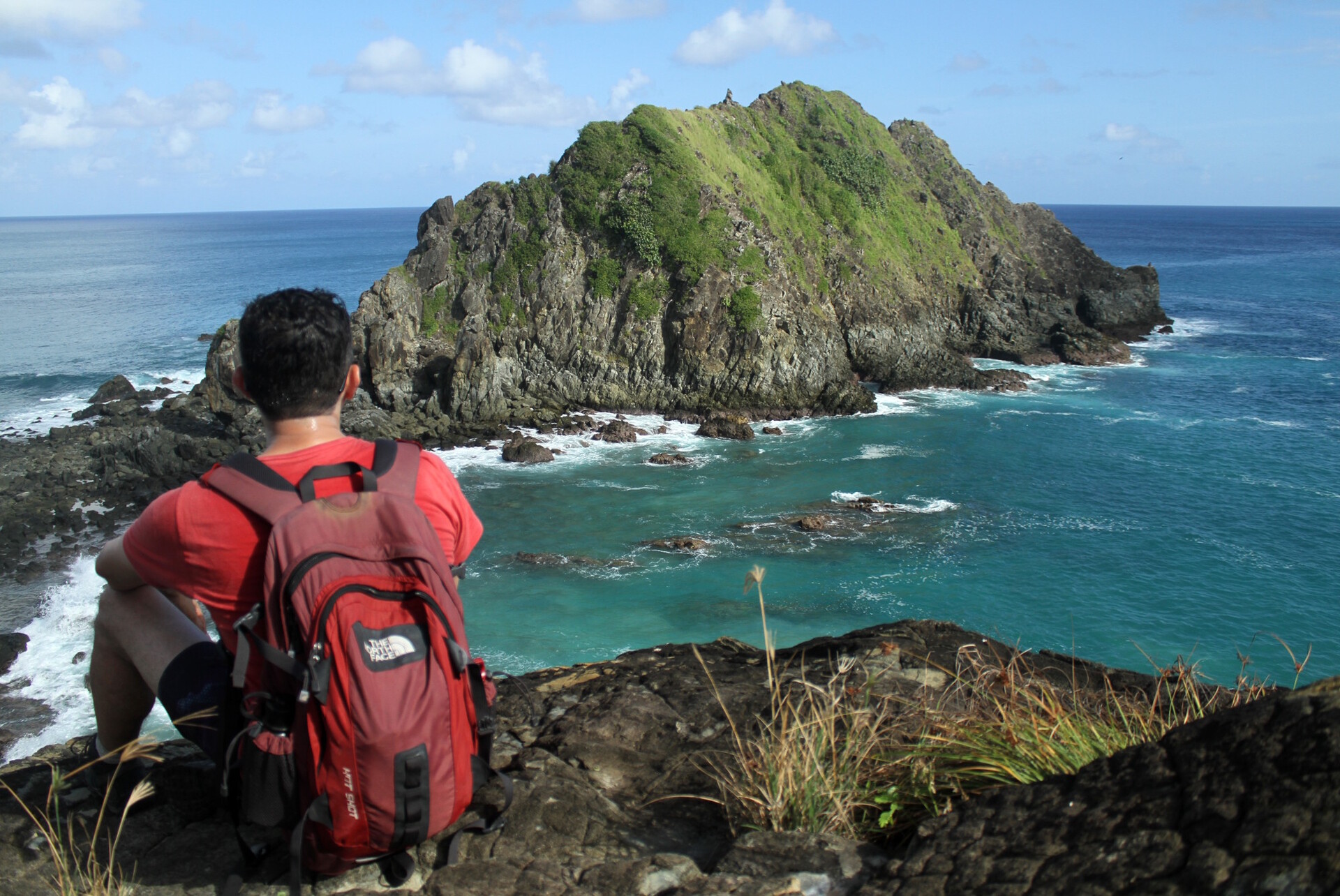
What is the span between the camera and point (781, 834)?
9.27 ft

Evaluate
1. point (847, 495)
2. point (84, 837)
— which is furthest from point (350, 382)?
point (847, 495)

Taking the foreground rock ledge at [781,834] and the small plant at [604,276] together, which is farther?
the small plant at [604,276]

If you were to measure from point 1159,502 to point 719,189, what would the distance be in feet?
72.8

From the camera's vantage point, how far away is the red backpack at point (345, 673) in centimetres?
241

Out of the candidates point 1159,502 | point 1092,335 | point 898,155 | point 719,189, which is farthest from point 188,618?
point 898,155

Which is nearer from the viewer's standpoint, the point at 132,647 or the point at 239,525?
the point at 239,525

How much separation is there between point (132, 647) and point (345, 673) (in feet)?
4.31

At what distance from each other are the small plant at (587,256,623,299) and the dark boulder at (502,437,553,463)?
31.1 feet

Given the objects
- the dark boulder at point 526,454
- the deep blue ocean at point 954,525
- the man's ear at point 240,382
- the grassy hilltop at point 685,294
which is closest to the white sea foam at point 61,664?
the deep blue ocean at point 954,525

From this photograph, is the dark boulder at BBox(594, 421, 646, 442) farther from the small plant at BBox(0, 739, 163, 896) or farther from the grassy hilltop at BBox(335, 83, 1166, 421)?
the small plant at BBox(0, 739, 163, 896)

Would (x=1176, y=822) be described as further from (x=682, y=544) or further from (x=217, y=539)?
(x=682, y=544)

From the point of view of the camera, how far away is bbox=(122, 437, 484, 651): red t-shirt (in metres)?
2.56

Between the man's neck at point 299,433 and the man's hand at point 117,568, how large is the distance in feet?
2.06

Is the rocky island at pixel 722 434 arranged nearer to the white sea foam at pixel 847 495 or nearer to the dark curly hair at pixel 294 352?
the white sea foam at pixel 847 495
